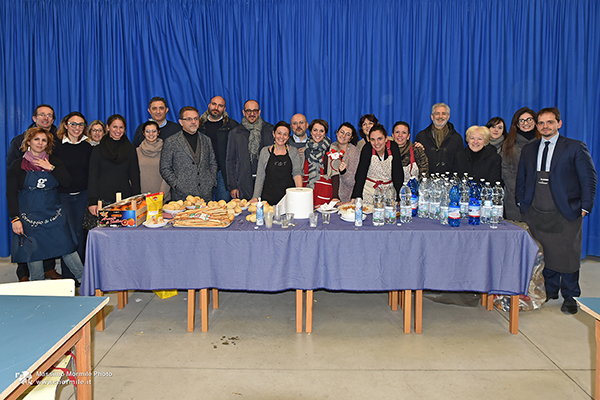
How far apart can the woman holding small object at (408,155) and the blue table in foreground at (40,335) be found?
10.1 ft

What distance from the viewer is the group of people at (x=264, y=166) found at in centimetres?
335

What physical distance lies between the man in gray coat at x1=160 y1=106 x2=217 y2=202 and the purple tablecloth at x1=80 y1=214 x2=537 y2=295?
110 cm

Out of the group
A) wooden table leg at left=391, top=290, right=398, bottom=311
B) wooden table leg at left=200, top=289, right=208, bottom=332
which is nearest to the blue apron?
wooden table leg at left=200, top=289, right=208, bottom=332

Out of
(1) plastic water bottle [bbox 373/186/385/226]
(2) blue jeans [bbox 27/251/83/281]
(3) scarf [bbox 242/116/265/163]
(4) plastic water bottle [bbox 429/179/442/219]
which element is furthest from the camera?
(3) scarf [bbox 242/116/265/163]

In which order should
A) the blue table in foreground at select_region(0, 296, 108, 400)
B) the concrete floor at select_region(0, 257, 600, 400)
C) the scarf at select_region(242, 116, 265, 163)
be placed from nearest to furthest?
1. the blue table in foreground at select_region(0, 296, 108, 400)
2. the concrete floor at select_region(0, 257, 600, 400)
3. the scarf at select_region(242, 116, 265, 163)

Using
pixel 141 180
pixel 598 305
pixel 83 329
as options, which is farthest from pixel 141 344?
pixel 598 305

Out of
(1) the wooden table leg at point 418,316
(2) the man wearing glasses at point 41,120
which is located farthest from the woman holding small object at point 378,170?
(2) the man wearing glasses at point 41,120

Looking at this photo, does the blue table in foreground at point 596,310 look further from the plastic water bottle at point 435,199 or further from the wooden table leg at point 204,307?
the wooden table leg at point 204,307

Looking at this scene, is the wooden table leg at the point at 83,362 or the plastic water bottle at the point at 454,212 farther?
the plastic water bottle at the point at 454,212

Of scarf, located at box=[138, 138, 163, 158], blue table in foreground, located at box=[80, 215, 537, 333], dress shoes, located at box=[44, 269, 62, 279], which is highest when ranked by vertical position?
scarf, located at box=[138, 138, 163, 158]

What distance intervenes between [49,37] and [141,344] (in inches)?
171

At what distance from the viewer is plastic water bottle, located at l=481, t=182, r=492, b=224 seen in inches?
115

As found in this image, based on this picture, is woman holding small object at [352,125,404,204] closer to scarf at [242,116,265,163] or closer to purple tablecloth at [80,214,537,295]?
purple tablecloth at [80,214,537,295]

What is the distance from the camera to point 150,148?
400 cm
